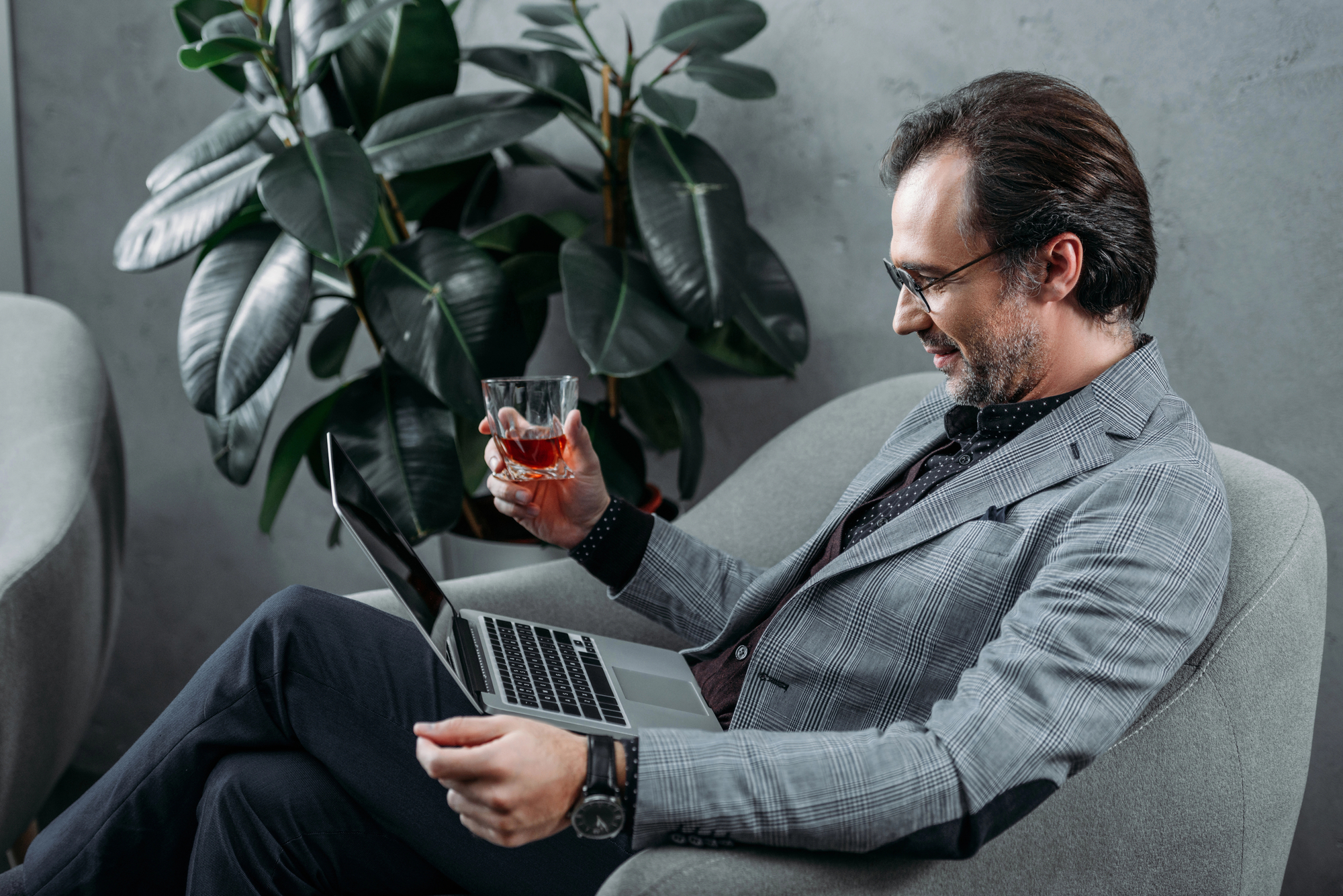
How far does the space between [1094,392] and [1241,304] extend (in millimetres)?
657

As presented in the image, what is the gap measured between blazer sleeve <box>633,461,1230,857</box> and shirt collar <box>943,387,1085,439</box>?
22cm

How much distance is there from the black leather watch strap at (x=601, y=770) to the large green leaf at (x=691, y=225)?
0.94 meters

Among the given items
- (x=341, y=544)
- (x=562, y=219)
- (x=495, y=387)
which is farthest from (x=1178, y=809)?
(x=341, y=544)

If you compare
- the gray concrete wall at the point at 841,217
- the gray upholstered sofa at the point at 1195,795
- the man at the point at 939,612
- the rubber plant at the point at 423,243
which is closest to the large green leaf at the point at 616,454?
the rubber plant at the point at 423,243

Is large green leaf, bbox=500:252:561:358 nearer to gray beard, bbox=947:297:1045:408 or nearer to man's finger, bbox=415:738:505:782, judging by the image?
gray beard, bbox=947:297:1045:408

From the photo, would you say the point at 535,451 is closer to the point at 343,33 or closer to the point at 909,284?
the point at 909,284

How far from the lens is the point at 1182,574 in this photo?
82cm

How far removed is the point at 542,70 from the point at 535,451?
886 millimetres

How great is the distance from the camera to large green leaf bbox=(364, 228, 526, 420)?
5.05 ft

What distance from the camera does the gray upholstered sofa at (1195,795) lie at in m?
0.75

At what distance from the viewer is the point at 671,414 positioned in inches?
76.4

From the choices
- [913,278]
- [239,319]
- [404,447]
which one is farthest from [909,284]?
[239,319]

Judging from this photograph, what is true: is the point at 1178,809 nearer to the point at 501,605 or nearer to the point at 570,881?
the point at 570,881

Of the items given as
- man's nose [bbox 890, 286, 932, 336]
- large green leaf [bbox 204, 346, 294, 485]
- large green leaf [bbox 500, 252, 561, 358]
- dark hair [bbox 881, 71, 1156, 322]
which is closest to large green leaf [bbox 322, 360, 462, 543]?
large green leaf [bbox 204, 346, 294, 485]
